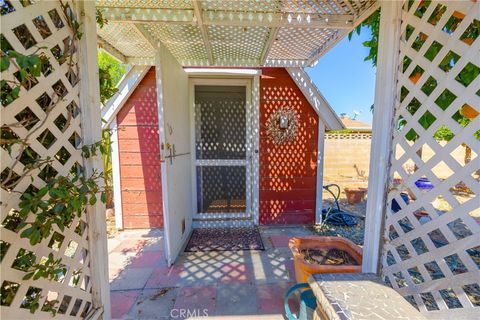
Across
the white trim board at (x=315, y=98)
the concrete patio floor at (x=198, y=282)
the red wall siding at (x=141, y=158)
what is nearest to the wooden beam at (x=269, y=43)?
the white trim board at (x=315, y=98)

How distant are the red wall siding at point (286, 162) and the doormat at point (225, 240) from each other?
43 centimetres

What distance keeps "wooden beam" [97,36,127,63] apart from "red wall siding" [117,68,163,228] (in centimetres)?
38

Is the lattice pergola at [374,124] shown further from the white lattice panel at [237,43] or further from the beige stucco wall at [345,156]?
the beige stucco wall at [345,156]

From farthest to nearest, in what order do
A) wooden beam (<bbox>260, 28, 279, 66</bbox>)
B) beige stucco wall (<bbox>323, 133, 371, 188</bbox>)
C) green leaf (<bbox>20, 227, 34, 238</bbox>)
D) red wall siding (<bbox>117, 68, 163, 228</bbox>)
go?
beige stucco wall (<bbox>323, 133, 371, 188</bbox>) < red wall siding (<bbox>117, 68, 163, 228</bbox>) < wooden beam (<bbox>260, 28, 279, 66</bbox>) < green leaf (<bbox>20, 227, 34, 238</bbox>)

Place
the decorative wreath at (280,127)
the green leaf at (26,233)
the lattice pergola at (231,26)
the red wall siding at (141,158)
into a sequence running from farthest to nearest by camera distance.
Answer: the decorative wreath at (280,127), the red wall siding at (141,158), the lattice pergola at (231,26), the green leaf at (26,233)

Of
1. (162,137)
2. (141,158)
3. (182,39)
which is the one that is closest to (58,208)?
(162,137)

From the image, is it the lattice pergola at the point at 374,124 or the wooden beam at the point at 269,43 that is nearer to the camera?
the lattice pergola at the point at 374,124

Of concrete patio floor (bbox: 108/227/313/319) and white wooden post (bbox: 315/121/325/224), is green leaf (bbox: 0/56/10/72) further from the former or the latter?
white wooden post (bbox: 315/121/325/224)

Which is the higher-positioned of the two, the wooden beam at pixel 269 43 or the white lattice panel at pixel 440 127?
the wooden beam at pixel 269 43

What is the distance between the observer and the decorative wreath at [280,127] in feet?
10.9

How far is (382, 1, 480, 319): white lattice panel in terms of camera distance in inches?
41.1

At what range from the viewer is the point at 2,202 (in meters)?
0.82

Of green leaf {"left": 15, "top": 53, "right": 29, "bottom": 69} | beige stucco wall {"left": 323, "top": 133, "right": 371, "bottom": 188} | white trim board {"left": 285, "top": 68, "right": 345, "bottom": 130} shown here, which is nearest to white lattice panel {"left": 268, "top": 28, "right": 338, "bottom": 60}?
white trim board {"left": 285, "top": 68, "right": 345, "bottom": 130}

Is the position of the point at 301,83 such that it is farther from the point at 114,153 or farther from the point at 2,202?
the point at 2,202
